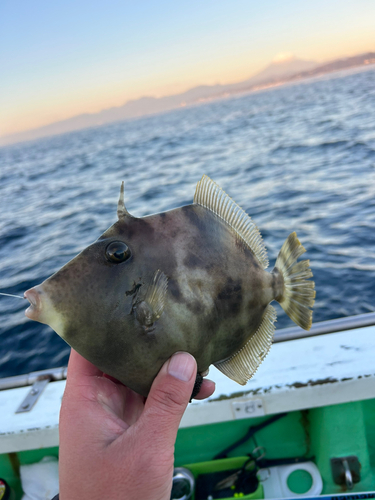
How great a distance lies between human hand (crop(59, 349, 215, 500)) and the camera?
55.2 inches

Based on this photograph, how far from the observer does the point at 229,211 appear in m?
1.66

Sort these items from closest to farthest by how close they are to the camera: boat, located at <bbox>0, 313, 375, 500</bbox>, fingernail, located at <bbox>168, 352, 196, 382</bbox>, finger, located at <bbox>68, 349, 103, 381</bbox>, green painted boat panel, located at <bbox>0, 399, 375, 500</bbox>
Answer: fingernail, located at <bbox>168, 352, 196, 382</bbox> → finger, located at <bbox>68, 349, 103, 381</bbox> → boat, located at <bbox>0, 313, 375, 500</bbox> → green painted boat panel, located at <bbox>0, 399, 375, 500</bbox>

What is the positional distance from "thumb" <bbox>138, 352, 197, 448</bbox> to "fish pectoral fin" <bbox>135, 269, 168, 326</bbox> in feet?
0.60

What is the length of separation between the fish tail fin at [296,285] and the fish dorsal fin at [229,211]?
3.8 inches

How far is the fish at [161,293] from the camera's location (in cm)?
128

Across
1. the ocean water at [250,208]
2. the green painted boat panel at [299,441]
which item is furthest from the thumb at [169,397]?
the ocean water at [250,208]

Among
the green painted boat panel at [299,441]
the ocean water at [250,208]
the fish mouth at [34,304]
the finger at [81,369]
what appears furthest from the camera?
the ocean water at [250,208]

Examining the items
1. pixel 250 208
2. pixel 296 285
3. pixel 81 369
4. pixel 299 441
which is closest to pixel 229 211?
pixel 296 285

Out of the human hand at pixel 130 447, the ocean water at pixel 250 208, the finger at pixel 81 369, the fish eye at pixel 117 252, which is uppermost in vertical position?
the fish eye at pixel 117 252

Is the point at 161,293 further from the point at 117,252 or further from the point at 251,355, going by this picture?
the point at 251,355

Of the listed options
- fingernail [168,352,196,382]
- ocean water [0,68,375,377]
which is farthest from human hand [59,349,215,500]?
ocean water [0,68,375,377]

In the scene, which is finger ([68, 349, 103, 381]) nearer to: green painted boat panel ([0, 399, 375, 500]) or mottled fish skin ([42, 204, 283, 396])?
mottled fish skin ([42, 204, 283, 396])

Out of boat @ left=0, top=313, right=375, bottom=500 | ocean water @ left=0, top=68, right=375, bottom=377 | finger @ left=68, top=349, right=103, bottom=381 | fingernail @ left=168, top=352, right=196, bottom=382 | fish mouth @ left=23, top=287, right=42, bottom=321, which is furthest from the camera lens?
ocean water @ left=0, top=68, right=375, bottom=377

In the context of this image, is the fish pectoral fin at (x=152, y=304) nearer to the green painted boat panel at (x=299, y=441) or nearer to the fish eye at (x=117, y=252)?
the fish eye at (x=117, y=252)
